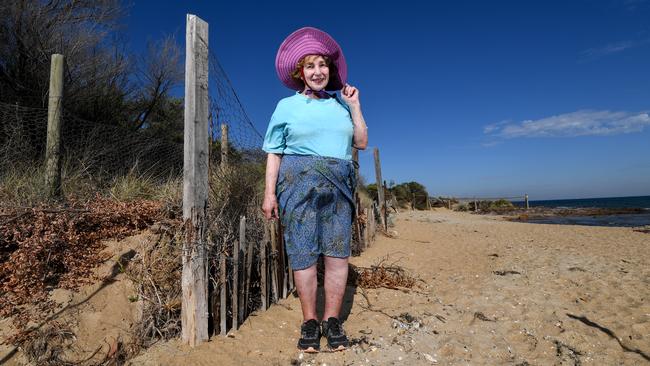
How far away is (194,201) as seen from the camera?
2.21 metres

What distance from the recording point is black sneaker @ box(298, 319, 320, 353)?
2.15 m

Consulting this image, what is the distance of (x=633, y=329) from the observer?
274 centimetres

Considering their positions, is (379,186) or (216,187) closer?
(216,187)

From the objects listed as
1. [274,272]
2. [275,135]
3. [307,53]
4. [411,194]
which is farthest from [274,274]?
[411,194]

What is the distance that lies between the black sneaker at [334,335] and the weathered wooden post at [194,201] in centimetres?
77

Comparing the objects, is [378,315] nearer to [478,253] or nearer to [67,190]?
[67,190]

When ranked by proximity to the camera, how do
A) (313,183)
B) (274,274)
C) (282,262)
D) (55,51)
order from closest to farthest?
(313,183) → (274,274) → (282,262) → (55,51)

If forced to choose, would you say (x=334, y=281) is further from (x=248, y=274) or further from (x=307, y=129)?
(x=307, y=129)

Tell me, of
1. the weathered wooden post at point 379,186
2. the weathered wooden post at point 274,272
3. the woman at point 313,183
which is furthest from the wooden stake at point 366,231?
the woman at point 313,183

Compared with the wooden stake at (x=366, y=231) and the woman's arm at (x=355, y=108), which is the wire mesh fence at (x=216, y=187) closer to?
the wooden stake at (x=366, y=231)

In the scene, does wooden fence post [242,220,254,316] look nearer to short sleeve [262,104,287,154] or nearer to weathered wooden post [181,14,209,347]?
weathered wooden post [181,14,209,347]

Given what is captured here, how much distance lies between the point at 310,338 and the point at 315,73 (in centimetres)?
170

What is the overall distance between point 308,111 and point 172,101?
352 inches

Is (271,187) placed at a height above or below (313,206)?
above
